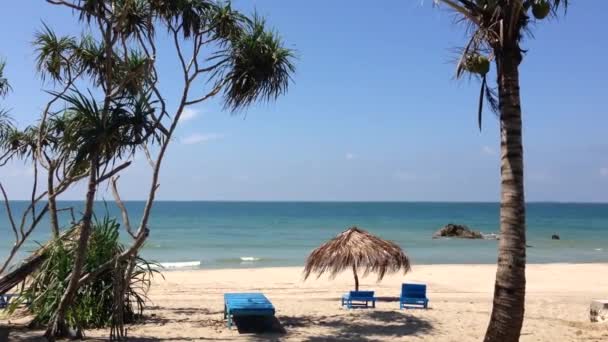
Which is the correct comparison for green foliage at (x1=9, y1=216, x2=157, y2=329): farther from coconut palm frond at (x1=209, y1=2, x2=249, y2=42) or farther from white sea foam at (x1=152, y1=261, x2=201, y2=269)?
white sea foam at (x1=152, y1=261, x2=201, y2=269)

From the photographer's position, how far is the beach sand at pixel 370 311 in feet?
28.5

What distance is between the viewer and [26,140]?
10820 millimetres

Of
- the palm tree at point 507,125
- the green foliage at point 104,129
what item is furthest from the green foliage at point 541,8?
the green foliage at point 104,129

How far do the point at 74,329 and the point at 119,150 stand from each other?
2.46 m

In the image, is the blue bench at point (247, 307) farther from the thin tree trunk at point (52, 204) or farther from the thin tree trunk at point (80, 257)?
the thin tree trunk at point (52, 204)

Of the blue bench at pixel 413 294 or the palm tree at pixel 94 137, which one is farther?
the blue bench at pixel 413 294

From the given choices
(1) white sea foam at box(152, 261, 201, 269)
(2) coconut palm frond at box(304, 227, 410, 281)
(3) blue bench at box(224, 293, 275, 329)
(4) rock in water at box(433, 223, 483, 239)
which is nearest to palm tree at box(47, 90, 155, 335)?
(3) blue bench at box(224, 293, 275, 329)

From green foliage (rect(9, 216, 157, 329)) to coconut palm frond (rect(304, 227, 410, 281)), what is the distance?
439 cm

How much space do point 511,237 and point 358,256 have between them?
250 inches

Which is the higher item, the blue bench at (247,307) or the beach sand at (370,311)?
the blue bench at (247,307)

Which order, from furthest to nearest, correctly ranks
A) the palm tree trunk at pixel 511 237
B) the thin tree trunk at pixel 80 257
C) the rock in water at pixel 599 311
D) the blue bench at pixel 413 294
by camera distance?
the blue bench at pixel 413 294, the rock in water at pixel 599 311, the thin tree trunk at pixel 80 257, the palm tree trunk at pixel 511 237

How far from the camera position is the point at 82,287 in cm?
815

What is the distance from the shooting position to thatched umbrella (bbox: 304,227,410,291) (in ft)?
38.3

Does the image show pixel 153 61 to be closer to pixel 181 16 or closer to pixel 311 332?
pixel 181 16
